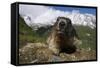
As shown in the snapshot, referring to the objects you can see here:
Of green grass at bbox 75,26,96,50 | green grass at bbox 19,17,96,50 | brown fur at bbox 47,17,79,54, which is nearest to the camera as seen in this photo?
green grass at bbox 19,17,96,50

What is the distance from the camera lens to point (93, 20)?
2.18m

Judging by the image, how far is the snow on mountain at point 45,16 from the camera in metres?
1.92

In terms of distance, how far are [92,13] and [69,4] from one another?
9.2 inches

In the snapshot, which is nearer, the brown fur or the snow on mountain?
the snow on mountain

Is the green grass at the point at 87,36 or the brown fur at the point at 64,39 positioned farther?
the green grass at the point at 87,36

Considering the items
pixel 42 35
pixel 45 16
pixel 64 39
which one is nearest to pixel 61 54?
pixel 64 39

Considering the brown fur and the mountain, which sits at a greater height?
the mountain

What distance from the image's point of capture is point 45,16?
1.99 metres

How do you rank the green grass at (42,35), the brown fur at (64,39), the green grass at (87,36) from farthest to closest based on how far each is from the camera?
the green grass at (87,36) < the brown fur at (64,39) < the green grass at (42,35)

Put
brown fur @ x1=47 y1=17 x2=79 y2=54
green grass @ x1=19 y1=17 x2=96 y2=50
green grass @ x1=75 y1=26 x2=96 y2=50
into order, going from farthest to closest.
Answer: green grass @ x1=75 y1=26 x2=96 y2=50, brown fur @ x1=47 y1=17 x2=79 y2=54, green grass @ x1=19 y1=17 x2=96 y2=50

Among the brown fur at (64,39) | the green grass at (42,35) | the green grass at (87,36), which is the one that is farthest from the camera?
the green grass at (87,36)

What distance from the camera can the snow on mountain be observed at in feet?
6.30

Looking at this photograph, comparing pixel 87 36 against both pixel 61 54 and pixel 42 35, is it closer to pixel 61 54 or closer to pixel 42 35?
pixel 61 54
